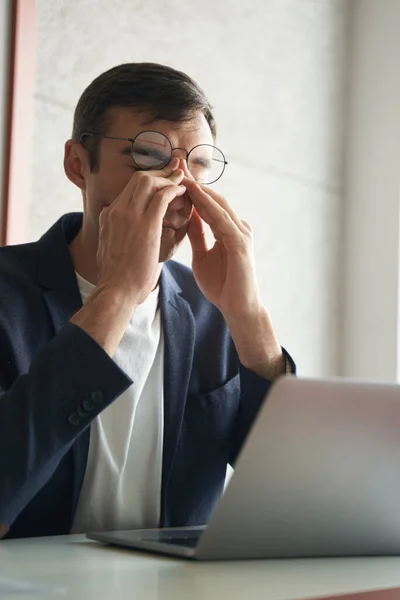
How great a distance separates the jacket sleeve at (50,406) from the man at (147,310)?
0.44 feet

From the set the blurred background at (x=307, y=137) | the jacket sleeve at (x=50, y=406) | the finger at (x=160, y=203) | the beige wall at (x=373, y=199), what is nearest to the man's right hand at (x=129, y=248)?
the finger at (x=160, y=203)

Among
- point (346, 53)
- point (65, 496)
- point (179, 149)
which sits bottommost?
point (65, 496)

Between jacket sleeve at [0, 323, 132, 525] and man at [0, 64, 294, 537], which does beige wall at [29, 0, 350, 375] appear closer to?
man at [0, 64, 294, 537]

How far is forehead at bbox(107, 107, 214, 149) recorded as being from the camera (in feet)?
4.79

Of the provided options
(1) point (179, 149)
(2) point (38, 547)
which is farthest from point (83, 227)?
(2) point (38, 547)

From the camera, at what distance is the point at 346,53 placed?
2811mm

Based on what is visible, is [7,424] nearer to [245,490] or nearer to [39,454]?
[39,454]

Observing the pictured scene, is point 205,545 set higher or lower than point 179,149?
lower

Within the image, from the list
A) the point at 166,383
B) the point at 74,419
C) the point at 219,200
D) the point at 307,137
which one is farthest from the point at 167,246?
the point at 307,137

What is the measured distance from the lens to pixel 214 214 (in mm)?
1472

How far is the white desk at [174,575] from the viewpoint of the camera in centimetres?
72

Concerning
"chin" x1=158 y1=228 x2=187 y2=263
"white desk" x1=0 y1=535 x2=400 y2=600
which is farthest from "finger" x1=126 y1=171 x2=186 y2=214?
"white desk" x1=0 y1=535 x2=400 y2=600

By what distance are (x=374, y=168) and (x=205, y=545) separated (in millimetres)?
2023

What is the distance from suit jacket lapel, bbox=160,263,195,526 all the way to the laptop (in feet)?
1.57
